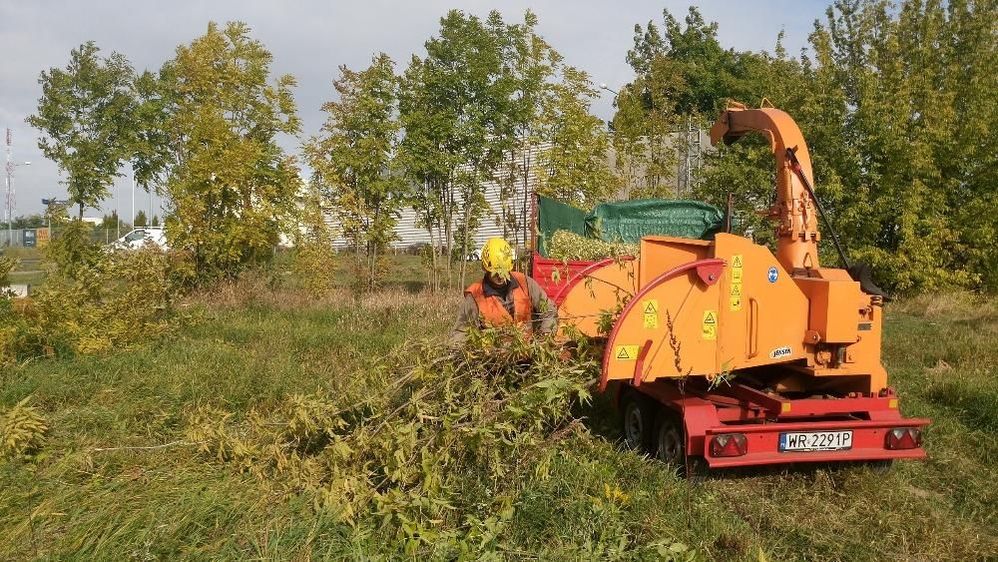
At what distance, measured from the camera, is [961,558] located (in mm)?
4473

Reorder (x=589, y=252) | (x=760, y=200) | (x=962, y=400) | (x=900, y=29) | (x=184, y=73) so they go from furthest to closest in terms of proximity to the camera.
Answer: (x=900, y=29), (x=760, y=200), (x=184, y=73), (x=589, y=252), (x=962, y=400)

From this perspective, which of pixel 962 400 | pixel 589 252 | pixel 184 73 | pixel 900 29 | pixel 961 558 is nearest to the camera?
pixel 961 558

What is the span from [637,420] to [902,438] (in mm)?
1932

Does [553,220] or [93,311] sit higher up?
[553,220]

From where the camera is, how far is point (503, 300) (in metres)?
5.91

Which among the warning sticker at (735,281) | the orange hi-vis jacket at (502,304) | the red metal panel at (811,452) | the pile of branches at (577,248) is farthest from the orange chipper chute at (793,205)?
the pile of branches at (577,248)

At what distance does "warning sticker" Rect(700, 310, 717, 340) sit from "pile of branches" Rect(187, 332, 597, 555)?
75 centimetres

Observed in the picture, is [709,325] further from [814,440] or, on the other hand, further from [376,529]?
[376,529]

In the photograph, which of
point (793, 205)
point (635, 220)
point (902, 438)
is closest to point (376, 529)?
point (902, 438)

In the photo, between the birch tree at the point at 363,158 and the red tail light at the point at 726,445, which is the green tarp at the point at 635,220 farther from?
the red tail light at the point at 726,445

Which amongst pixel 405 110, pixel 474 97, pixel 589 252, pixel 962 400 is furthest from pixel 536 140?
pixel 962 400

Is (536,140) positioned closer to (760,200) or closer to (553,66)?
(553,66)

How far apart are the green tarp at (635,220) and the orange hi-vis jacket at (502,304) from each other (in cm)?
540

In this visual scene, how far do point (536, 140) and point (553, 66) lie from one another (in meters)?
1.46
